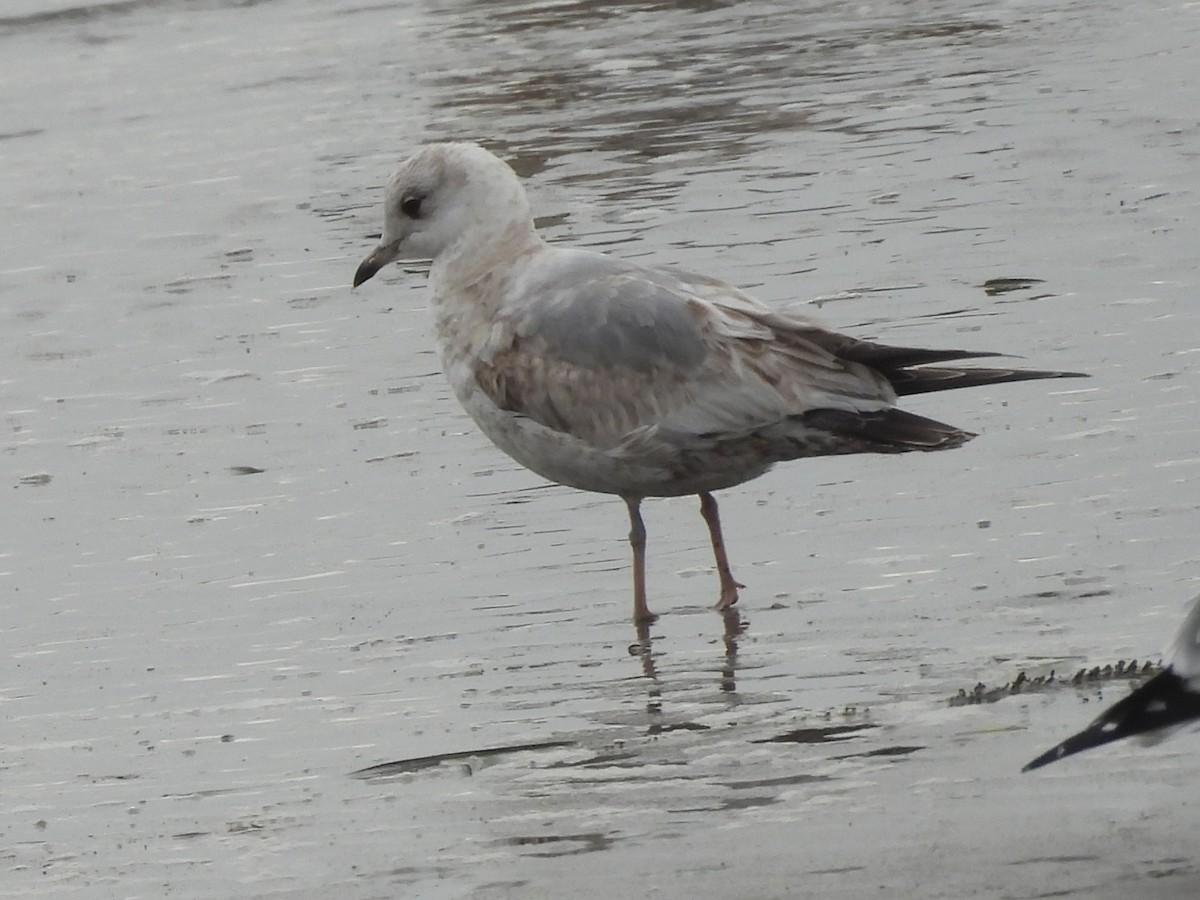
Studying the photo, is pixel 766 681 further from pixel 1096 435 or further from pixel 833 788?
pixel 1096 435

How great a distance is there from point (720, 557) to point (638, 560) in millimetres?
222

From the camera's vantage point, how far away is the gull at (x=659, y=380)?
20.0ft

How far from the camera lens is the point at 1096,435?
707 cm

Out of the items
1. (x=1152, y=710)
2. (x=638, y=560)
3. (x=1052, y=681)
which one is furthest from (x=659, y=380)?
(x=1152, y=710)

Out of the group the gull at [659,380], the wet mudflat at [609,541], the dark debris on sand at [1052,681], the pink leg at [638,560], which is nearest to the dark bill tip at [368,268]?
the gull at [659,380]

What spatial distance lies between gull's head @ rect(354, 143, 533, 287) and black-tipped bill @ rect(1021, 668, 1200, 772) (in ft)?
11.2

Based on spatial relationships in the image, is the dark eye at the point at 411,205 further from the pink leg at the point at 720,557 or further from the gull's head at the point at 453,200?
the pink leg at the point at 720,557

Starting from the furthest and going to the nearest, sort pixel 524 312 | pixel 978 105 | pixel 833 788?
pixel 978 105, pixel 524 312, pixel 833 788

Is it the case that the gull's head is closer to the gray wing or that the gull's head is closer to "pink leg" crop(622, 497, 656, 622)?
the gray wing

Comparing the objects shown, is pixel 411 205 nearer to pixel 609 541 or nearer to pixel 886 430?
pixel 609 541

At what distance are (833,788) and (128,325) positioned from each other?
601 centimetres

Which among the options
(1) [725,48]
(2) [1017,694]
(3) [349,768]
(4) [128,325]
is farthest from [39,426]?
(1) [725,48]

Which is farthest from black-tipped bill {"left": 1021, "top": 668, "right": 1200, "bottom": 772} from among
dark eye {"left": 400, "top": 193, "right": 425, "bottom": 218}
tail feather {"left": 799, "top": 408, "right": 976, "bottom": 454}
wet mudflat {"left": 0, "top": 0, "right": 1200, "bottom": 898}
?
dark eye {"left": 400, "top": 193, "right": 425, "bottom": 218}

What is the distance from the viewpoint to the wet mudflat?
4590 millimetres
